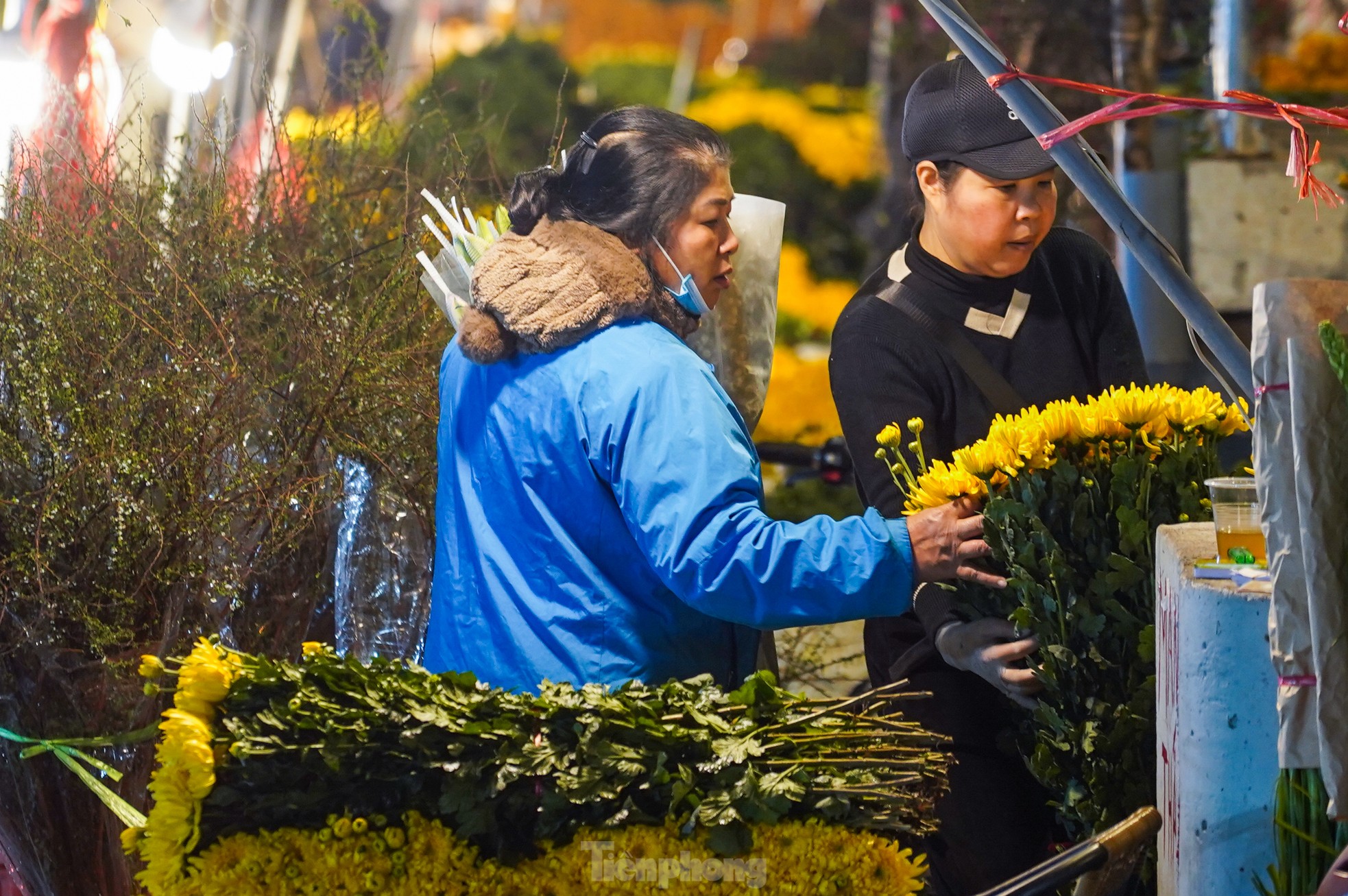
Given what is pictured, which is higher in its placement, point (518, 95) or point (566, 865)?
point (518, 95)

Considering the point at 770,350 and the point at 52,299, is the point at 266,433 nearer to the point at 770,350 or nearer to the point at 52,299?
the point at 52,299

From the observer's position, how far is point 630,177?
2512 mm

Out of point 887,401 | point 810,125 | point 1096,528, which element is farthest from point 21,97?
point 810,125

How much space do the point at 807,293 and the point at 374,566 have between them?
26.4 feet

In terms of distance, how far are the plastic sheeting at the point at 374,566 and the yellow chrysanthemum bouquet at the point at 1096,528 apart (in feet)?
4.22

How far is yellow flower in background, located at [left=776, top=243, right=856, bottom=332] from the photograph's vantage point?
10.7m

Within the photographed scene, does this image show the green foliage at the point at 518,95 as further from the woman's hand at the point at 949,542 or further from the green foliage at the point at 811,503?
the woman's hand at the point at 949,542

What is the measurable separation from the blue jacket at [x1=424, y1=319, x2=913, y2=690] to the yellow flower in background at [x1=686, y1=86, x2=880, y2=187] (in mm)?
10524

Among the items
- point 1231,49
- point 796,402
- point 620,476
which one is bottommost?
point 620,476

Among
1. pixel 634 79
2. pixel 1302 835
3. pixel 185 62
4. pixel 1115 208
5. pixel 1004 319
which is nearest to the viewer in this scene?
pixel 1302 835

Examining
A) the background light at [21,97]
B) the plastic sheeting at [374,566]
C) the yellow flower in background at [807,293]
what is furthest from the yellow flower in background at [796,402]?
the plastic sheeting at [374,566]

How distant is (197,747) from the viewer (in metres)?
2.09

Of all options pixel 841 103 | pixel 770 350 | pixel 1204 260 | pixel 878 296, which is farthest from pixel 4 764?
pixel 841 103

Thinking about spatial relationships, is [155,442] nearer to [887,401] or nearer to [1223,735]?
[887,401]
